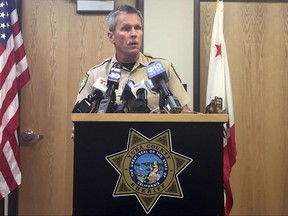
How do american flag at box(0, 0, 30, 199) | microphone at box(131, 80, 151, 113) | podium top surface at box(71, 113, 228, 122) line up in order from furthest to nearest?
american flag at box(0, 0, 30, 199)
microphone at box(131, 80, 151, 113)
podium top surface at box(71, 113, 228, 122)

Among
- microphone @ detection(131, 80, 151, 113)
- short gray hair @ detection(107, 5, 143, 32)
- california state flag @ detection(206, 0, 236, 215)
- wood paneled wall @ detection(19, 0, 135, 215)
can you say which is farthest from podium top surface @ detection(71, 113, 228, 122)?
wood paneled wall @ detection(19, 0, 135, 215)

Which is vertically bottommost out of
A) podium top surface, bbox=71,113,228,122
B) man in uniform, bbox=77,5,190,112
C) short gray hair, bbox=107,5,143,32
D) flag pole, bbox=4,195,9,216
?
flag pole, bbox=4,195,9,216

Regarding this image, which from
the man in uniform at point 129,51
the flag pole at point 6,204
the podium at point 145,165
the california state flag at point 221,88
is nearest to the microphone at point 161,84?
the podium at point 145,165

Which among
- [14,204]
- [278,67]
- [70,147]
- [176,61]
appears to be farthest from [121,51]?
[14,204]

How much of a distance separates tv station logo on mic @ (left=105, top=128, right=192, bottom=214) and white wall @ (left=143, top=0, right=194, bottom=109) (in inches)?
50.1

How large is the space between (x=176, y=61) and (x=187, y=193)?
1376 millimetres

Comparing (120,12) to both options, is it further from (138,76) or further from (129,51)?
(138,76)

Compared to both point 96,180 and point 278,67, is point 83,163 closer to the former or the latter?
point 96,180

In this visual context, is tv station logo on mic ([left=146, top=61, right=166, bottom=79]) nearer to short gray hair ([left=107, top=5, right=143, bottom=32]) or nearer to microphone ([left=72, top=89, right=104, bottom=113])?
microphone ([left=72, top=89, right=104, bottom=113])

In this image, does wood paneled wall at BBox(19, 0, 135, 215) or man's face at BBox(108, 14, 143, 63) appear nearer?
man's face at BBox(108, 14, 143, 63)

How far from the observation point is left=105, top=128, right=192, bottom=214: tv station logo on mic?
41.8 inches

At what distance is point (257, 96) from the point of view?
93.9 inches

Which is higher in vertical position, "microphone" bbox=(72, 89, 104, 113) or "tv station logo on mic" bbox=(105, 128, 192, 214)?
"microphone" bbox=(72, 89, 104, 113)

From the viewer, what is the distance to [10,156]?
84.4 inches
